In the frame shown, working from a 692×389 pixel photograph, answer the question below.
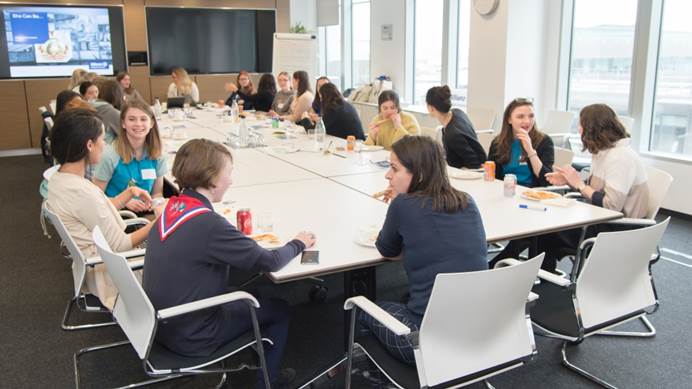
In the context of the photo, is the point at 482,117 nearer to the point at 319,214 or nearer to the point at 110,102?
the point at 110,102

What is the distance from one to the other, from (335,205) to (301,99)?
4.11 meters

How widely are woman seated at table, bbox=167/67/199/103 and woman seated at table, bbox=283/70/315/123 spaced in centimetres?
245

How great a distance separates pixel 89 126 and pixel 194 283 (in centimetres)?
109

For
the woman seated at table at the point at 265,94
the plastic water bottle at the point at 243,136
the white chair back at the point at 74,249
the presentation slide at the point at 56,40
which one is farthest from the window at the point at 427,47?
the white chair back at the point at 74,249

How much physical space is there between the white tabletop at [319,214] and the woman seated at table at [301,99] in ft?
11.0

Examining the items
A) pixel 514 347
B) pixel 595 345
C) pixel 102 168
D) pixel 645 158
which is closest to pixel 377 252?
pixel 514 347

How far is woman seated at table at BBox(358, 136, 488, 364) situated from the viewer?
6.94 ft

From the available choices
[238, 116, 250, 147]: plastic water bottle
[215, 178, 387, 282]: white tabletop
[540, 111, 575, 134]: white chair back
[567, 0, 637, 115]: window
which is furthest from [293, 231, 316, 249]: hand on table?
[567, 0, 637, 115]: window

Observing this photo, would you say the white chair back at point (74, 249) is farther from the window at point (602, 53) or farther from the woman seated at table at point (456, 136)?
the window at point (602, 53)

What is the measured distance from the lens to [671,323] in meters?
3.36

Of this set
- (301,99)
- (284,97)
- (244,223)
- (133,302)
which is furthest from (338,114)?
(133,302)

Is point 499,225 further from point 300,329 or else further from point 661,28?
point 661,28

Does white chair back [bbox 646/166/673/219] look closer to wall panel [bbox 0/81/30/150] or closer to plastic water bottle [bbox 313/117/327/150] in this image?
plastic water bottle [bbox 313/117/327/150]

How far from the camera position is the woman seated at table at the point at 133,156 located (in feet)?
11.7
